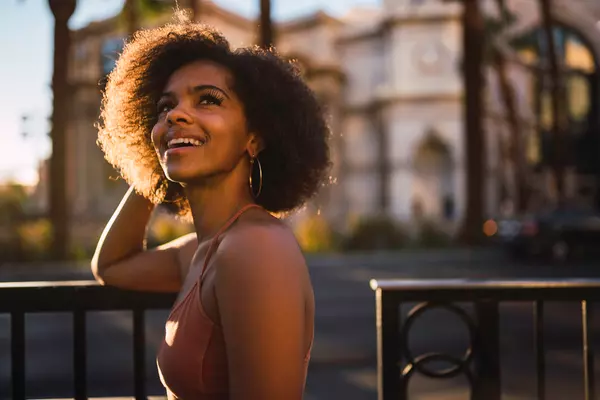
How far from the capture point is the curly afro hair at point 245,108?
6.21ft

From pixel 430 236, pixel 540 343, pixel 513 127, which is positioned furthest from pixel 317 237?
pixel 540 343

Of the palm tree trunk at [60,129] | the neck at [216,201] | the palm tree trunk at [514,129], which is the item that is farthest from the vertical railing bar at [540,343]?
the palm tree trunk at [514,129]

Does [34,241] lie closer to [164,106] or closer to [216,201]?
[164,106]

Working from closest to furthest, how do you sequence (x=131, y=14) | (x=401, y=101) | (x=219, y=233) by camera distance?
(x=219, y=233)
(x=131, y=14)
(x=401, y=101)

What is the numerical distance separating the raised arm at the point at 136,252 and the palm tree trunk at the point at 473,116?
1611 centimetres

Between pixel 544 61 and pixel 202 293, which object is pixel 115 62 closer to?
pixel 202 293

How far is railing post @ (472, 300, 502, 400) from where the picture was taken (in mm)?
2580

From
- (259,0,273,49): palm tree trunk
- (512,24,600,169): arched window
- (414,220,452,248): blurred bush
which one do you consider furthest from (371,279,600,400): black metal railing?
(512,24,600,169): arched window

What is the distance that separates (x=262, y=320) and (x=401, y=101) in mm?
36934

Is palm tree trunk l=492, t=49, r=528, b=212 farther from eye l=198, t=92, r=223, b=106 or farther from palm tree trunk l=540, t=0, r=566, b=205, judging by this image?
eye l=198, t=92, r=223, b=106

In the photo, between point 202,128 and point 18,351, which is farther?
point 18,351

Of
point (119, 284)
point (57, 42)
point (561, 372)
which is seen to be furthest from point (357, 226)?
point (119, 284)

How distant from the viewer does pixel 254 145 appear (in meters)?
1.90

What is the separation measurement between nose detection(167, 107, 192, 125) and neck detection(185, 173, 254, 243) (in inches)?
7.5
